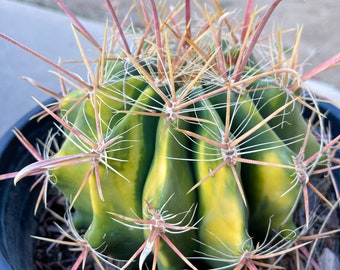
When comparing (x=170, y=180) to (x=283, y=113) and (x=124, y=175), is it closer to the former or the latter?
(x=124, y=175)

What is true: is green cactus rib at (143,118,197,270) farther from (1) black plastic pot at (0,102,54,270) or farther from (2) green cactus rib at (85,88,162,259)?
(1) black plastic pot at (0,102,54,270)

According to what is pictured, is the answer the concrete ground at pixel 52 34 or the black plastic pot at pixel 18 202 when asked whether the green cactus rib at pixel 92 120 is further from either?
the concrete ground at pixel 52 34

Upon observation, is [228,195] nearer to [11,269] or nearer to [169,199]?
[169,199]

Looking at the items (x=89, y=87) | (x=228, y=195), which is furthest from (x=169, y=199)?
(x=89, y=87)

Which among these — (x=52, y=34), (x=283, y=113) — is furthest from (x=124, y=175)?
(x=52, y=34)

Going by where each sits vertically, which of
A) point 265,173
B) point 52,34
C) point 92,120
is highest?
point 52,34

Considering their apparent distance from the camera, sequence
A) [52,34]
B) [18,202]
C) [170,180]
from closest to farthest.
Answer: [170,180] < [18,202] < [52,34]

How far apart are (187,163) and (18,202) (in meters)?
0.29

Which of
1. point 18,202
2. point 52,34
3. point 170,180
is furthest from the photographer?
point 52,34

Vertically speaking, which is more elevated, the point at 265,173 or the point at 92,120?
the point at 92,120

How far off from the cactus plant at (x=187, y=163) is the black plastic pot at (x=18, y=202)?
10 centimetres

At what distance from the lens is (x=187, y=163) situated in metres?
0.45

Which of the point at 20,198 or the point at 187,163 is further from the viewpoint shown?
the point at 20,198

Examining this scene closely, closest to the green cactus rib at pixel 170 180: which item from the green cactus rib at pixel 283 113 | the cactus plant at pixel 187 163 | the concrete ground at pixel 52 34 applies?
the cactus plant at pixel 187 163
